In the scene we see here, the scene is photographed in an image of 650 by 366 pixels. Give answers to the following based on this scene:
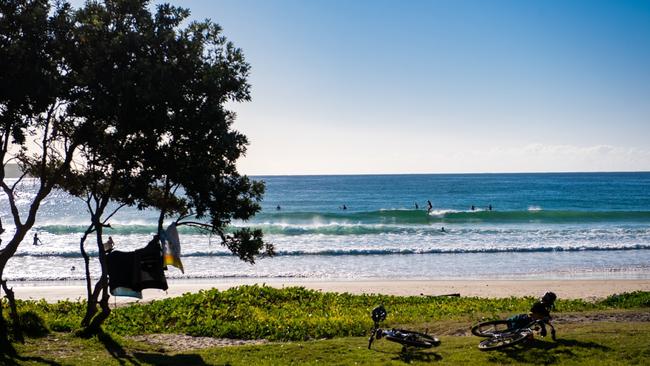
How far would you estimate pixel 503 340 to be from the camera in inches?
468

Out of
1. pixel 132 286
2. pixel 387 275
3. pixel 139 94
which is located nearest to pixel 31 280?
pixel 387 275

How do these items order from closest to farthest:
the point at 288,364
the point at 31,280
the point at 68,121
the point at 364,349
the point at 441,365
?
the point at 441,365, the point at 288,364, the point at 364,349, the point at 68,121, the point at 31,280

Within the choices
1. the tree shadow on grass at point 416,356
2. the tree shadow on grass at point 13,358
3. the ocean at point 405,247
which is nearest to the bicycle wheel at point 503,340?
the tree shadow on grass at point 416,356

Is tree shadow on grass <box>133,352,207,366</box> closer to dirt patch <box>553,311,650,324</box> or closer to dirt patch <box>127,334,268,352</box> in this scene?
dirt patch <box>127,334,268,352</box>

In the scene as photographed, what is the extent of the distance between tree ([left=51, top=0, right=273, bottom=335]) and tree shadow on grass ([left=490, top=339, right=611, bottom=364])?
7519 mm

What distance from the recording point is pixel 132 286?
46.7ft

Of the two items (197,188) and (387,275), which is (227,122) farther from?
(387,275)

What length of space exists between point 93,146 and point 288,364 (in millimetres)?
6857

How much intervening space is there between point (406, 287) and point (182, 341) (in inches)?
675

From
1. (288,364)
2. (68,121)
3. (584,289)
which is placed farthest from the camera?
(584,289)

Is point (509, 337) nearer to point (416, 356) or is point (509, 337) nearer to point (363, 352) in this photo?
point (416, 356)

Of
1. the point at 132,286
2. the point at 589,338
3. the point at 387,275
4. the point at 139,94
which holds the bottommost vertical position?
the point at 387,275

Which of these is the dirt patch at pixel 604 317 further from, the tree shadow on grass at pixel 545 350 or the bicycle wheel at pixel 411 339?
the bicycle wheel at pixel 411 339

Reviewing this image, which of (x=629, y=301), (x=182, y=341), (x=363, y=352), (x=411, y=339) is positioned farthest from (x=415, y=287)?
(x=411, y=339)
